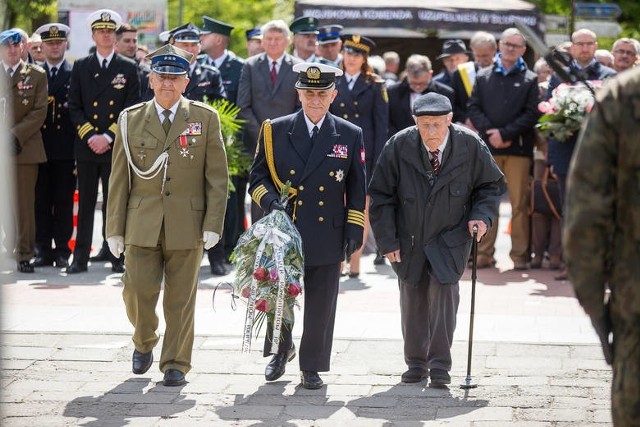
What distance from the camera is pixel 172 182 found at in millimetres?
8375

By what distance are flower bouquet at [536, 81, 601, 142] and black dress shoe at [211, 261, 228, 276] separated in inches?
136

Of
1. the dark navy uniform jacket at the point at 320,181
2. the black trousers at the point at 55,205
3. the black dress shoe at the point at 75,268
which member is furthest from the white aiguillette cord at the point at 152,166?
the black trousers at the point at 55,205

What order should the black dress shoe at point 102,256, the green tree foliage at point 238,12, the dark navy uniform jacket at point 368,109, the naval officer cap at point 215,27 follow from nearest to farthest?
the dark navy uniform jacket at point 368,109, the black dress shoe at point 102,256, the naval officer cap at point 215,27, the green tree foliage at point 238,12

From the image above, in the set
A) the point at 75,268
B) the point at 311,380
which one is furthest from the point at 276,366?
the point at 75,268

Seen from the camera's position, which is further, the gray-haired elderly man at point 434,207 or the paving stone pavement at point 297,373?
the gray-haired elderly man at point 434,207

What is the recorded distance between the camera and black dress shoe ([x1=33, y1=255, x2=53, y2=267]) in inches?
539

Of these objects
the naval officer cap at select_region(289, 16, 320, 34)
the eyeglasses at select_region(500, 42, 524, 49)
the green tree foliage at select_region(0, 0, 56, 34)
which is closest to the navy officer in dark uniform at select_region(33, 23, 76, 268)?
the naval officer cap at select_region(289, 16, 320, 34)

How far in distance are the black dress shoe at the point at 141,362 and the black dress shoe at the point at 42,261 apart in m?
5.39

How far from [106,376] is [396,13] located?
15.9 m

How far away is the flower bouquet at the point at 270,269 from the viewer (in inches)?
318

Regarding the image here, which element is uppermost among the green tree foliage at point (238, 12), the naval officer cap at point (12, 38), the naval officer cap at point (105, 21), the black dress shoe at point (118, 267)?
the green tree foliage at point (238, 12)

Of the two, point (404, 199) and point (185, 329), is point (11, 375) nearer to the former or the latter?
point (185, 329)

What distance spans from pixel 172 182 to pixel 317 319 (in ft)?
4.20

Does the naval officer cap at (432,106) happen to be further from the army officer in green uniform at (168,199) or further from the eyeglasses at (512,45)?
the eyeglasses at (512,45)
